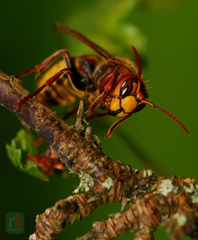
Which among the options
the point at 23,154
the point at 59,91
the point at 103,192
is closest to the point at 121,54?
the point at 59,91

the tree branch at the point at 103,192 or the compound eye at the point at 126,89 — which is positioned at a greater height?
the compound eye at the point at 126,89

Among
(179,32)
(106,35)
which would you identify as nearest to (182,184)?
(106,35)

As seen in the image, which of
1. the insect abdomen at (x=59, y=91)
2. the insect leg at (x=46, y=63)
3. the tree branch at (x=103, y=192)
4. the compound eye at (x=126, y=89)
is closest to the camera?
the tree branch at (x=103, y=192)

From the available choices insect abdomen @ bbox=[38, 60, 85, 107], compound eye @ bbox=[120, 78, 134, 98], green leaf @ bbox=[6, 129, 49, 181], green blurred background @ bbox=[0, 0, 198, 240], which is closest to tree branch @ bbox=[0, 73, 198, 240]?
green leaf @ bbox=[6, 129, 49, 181]

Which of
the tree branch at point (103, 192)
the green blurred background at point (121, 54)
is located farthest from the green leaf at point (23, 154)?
the green blurred background at point (121, 54)

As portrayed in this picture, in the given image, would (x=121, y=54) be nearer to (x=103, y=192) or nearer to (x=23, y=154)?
(x=23, y=154)

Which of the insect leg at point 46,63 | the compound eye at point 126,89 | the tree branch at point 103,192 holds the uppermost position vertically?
the insect leg at point 46,63

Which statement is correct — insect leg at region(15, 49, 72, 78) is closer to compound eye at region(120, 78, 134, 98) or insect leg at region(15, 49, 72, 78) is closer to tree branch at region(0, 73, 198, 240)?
compound eye at region(120, 78, 134, 98)

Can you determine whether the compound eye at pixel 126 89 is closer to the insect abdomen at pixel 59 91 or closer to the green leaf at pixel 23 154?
the insect abdomen at pixel 59 91
